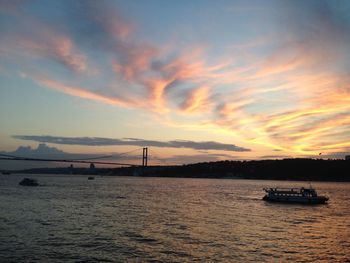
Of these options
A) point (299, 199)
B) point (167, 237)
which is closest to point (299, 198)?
point (299, 199)

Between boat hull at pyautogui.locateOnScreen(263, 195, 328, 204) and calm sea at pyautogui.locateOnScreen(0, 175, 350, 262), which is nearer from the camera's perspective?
calm sea at pyautogui.locateOnScreen(0, 175, 350, 262)

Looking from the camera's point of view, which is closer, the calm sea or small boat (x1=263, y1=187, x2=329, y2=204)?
the calm sea

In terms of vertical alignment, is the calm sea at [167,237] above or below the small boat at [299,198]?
below

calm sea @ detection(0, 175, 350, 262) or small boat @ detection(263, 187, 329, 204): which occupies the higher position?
Answer: small boat @ detection(263, 187, 329, 204)

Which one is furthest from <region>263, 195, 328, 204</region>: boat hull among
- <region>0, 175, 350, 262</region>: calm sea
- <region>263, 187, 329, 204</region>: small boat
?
<region>0, 175, 350, 262</region>: calm sea

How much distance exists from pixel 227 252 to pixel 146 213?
33.0 metres

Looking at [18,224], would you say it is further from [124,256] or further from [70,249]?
[124,256]

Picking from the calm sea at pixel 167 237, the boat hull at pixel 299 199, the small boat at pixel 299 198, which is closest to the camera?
the calm sea at pixel 167 237

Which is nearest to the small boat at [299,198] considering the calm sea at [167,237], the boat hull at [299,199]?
the boat hull at [299,199]

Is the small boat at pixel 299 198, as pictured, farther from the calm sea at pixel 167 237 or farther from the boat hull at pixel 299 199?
the calm sea at pixel 167 237

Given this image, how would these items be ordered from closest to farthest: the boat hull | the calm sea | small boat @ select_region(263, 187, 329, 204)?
the calm sea < the boat hull < small boat @ select_region(263, 187, 329, 204)

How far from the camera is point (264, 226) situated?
185 feet

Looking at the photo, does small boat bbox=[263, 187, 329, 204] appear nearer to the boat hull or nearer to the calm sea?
the boat hull

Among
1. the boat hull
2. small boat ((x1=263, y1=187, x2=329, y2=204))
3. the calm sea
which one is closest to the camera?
the calm sea
